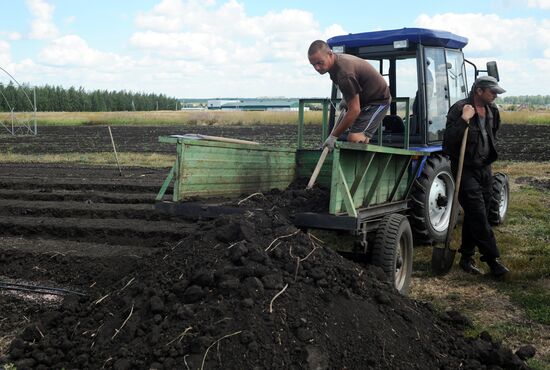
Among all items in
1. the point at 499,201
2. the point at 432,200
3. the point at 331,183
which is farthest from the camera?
the point at 499,201

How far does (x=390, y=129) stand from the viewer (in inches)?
291

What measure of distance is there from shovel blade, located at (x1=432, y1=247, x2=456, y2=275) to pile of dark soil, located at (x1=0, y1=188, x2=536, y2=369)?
5.28 feet

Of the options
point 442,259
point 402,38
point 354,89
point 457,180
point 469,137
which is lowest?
point 442,259

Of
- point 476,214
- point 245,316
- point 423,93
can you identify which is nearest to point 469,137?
point 476,214

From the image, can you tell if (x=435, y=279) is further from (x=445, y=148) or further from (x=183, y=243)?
(x=183, y=243)

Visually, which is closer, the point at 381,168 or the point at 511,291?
the point at 381,168

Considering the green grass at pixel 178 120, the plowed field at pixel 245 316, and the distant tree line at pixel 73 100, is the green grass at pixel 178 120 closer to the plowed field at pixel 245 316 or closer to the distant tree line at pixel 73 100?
the distant tree line at pixel 73 100

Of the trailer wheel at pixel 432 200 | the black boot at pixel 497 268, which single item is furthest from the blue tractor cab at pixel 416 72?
the black boot at pixel 497 268

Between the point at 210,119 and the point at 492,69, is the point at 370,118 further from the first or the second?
the point at 210,119

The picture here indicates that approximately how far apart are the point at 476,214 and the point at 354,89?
6.57 feet

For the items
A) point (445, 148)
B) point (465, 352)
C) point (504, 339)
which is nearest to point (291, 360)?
point (465, 352)

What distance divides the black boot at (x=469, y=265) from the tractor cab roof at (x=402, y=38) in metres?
2.60

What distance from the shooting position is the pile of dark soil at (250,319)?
11.3ft

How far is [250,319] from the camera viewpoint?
11.6ft
